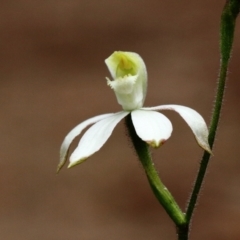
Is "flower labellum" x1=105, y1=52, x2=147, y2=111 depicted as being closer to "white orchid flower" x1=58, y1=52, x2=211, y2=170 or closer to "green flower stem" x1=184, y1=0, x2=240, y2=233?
"white orchid flower" x1=58, y1=52, x2=211, y2=170

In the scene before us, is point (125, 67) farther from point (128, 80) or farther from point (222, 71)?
point (222, 71)

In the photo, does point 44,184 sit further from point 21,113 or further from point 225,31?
point 225,31

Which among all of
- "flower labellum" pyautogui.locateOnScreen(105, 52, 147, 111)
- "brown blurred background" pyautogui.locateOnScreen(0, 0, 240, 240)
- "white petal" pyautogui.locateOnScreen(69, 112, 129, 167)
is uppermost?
"flower labellum" pyautogui.locateOnScreen(105, 52, 147, 111)

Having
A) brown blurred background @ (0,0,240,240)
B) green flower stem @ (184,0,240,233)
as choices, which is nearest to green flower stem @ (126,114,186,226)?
green flower stem @ (184,0,240,233)

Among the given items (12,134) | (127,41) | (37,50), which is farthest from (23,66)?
(127,41)

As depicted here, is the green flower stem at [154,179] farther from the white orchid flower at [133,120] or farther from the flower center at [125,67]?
the flower center at [125,67]

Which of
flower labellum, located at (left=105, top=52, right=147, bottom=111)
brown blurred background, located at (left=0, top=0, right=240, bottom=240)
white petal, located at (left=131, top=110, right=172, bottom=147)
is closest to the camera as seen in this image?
white petal, located at (left=131, top=110, right=172, bottom=147)

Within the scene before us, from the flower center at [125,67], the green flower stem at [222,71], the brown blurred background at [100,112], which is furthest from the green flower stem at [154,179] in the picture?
the brown blurred background at [100,112]
